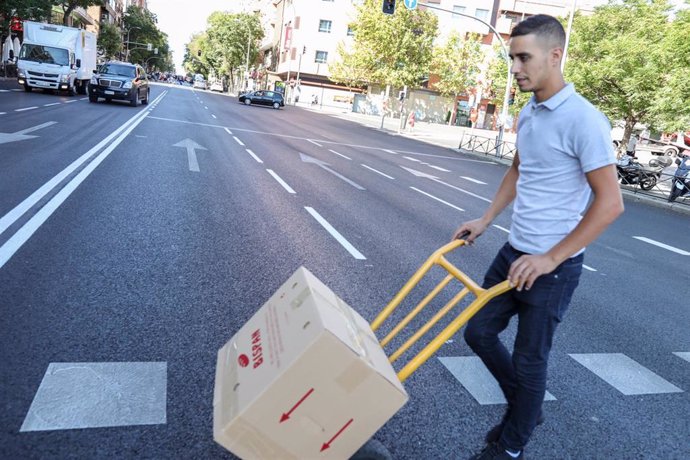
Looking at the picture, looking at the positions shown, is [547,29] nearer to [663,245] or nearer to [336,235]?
[336,235]

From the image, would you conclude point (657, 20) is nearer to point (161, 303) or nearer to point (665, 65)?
point (665, 65)

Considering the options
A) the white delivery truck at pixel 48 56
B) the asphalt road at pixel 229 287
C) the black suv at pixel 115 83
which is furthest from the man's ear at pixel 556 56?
the white delivery truck at pixel 48 56

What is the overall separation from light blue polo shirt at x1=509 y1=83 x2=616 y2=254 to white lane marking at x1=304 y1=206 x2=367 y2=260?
3.61 meters

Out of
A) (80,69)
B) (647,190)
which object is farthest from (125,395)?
(80,69)

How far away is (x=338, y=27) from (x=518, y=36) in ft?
215

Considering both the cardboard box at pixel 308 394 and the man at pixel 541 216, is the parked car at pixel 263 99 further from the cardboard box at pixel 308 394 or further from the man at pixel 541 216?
the cardboard box at pixel 308 394

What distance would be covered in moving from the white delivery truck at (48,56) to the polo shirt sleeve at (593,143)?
2770cm

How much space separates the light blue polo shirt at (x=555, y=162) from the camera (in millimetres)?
2219

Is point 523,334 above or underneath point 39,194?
above

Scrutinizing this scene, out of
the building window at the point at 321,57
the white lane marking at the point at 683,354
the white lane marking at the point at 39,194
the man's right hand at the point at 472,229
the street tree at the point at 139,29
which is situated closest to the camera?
the man's right hand at the point at 472,229

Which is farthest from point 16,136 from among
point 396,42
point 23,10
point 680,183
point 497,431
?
point 396,42

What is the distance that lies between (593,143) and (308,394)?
4.96ft

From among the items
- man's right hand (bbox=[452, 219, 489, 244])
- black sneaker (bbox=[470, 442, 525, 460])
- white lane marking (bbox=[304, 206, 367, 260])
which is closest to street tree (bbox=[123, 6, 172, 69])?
white lane marking (bbox=[304, 206, 367, 260])

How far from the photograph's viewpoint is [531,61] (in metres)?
2.33
